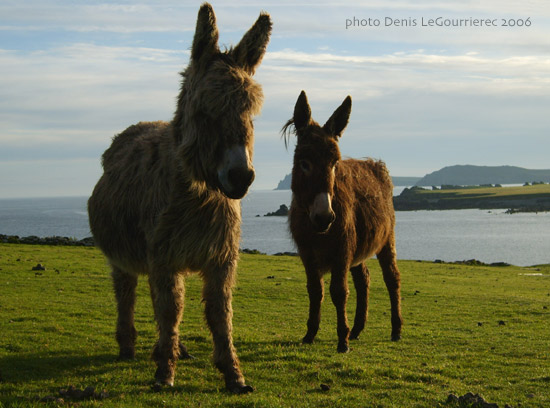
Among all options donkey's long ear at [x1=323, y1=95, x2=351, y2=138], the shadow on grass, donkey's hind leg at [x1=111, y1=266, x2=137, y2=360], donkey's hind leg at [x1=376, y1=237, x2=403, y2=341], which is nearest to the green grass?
the shadow on grass

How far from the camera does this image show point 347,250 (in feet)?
31.3

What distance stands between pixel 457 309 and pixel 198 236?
13.9 m

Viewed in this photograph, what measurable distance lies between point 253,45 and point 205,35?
647mm

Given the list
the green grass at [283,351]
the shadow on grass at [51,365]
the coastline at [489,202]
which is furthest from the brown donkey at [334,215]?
the coastline at [489,202]

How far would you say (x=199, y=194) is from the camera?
6.52 m

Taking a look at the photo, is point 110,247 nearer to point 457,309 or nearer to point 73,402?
point 73,402

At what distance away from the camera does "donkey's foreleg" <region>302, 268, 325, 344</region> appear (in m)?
9.99

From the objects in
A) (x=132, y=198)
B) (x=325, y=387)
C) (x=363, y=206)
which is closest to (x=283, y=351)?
(x=325, y=387)

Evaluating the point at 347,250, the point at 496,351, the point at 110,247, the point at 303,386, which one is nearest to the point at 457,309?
the point at 496,351

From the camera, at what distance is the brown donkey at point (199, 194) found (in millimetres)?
5848

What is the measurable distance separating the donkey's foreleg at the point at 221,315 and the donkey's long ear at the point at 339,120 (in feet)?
11.4

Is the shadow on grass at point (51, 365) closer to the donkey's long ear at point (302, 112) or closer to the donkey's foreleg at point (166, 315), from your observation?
the donkey's foreleg at point (166, 315)

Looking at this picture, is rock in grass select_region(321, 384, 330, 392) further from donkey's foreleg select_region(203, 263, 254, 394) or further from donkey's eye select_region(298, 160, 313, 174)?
donkey's eye select_region(298, 160, 313, 174)

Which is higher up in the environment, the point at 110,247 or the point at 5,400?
the point at 110,247
